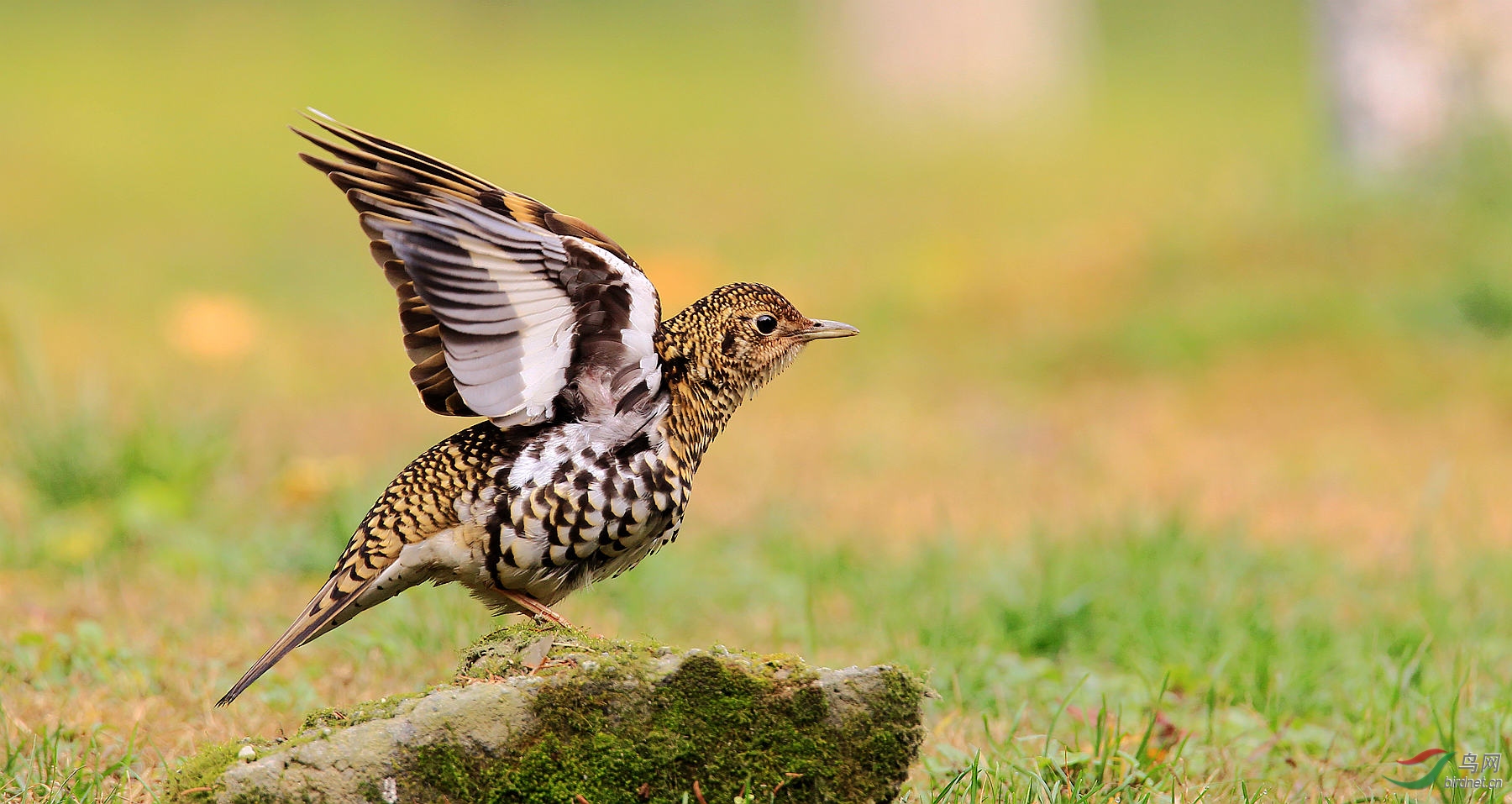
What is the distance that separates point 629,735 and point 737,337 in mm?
1167

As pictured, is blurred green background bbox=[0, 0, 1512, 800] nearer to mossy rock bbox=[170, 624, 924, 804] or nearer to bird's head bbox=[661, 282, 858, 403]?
mossy rock bbox=[170, 624, 924, 804]

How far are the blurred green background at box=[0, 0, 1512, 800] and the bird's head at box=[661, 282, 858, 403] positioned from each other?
3.16 ft

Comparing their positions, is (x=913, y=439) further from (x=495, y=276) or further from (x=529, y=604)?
(x=495, y=276)

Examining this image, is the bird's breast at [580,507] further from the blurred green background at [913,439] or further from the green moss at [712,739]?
the blurred green background at [913,439]

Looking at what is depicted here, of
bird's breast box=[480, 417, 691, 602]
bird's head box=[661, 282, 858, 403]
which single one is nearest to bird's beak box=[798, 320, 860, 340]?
bird's head box=[661, 282, 858, 403]

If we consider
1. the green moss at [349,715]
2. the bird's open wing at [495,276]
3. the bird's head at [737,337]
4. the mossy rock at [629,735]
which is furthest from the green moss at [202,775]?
the bird's head at [737,337]

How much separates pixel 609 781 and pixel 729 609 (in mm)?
2283

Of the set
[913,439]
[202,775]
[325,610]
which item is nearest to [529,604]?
[325,610]

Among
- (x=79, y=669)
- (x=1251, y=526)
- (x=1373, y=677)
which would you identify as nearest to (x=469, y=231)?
(x=79, y=669)

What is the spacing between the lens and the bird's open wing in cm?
320

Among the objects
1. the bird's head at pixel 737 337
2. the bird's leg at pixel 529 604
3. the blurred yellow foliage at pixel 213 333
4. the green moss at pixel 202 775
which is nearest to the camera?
the green moss at pixel 202 775

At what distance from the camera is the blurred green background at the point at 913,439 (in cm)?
412

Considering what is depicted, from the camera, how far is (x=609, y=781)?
2680 mm

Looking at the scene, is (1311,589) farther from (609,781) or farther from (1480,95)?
(1480,95)
